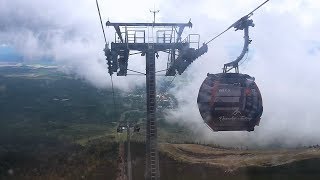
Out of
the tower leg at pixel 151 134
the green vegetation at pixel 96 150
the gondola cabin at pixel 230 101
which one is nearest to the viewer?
the gondola cabin at pixel 230 101

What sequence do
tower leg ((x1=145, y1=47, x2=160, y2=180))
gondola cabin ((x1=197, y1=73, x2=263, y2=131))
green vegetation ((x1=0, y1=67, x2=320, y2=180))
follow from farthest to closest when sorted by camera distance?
green vegetation ((x1=0, y1=67, x2=320, y2=180))
tower leg ((x1=145, y1=47, x2=160, y2=180))
gondola cabin ((x1=197, y1=73, x2=263, y2=131))

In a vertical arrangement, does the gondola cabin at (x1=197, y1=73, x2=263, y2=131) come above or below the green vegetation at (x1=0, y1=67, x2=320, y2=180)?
above

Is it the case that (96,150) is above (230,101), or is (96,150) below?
below

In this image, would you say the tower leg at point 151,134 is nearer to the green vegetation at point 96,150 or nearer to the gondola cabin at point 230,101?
the gondola cabin at point 230,101

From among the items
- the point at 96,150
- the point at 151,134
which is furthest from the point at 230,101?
the point at 96,150

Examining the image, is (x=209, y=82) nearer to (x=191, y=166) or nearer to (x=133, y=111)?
(x=191, y=166)

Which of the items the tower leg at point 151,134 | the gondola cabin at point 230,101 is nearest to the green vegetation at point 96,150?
the tower leg at point 151,134

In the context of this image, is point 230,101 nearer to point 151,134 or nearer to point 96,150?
point 151,134

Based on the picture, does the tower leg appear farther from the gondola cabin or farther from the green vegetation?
the green vegetation

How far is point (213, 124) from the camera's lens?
2236 centimetres

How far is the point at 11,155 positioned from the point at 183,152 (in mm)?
35558

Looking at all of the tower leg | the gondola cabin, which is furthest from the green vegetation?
the gondola cabin

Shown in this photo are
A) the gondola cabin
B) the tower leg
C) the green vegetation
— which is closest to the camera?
the gondola cabin

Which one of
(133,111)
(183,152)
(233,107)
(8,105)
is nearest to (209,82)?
(233,107)
